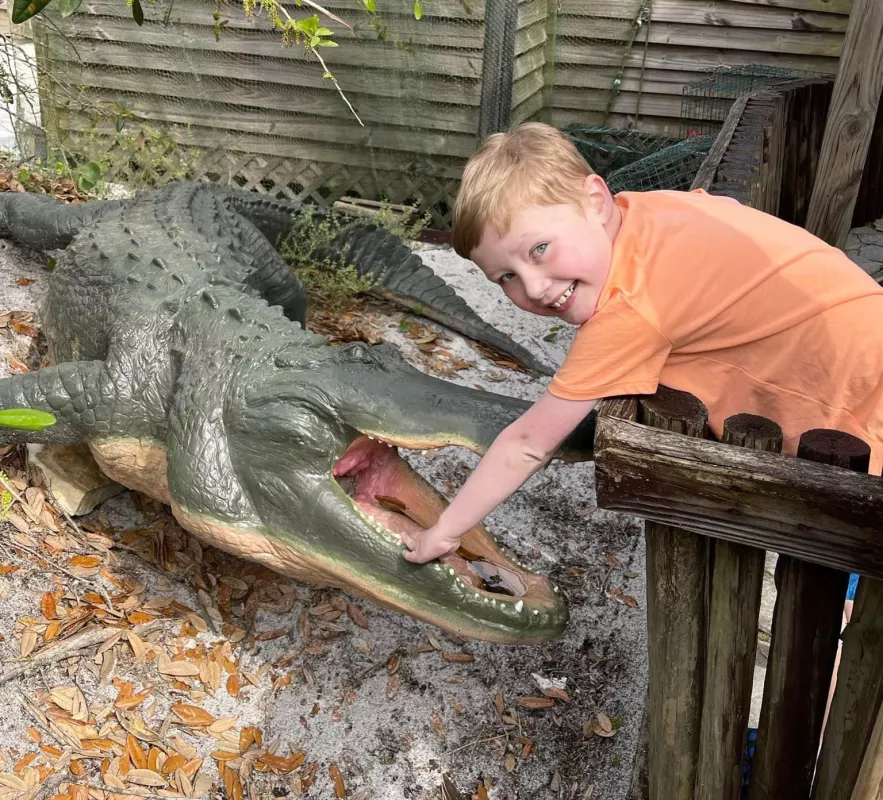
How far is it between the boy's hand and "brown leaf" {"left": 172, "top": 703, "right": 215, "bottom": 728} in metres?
1.07

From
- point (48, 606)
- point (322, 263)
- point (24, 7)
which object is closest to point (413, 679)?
point (48, 606)

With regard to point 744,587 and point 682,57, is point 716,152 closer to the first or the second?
point 744,587

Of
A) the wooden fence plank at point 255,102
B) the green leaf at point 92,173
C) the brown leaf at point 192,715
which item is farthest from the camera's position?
the wooden fence plank at point 255,102

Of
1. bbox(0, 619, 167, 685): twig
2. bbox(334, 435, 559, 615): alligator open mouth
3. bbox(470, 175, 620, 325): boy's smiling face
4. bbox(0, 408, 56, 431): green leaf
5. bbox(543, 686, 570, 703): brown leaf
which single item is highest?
bbox(470, 175, 620, 325): boy's smiling face

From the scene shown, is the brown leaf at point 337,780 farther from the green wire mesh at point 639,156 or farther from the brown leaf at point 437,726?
the green wire mesh at point 639,156

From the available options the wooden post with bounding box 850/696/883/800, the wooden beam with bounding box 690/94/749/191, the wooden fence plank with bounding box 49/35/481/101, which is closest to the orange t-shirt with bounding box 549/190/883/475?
the wooden post with bounding box 850/696/883/800

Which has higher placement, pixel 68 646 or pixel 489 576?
pixel 489 576

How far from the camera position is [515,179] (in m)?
1.67

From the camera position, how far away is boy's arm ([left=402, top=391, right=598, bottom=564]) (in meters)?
1.69

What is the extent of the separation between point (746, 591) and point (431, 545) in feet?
2.32

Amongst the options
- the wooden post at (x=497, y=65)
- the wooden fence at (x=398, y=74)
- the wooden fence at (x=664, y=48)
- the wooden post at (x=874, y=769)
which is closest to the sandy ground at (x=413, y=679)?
the wooden post at (x=874, y=769)

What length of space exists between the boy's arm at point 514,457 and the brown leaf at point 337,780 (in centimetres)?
102

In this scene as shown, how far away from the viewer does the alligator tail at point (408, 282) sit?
4493 millimetres

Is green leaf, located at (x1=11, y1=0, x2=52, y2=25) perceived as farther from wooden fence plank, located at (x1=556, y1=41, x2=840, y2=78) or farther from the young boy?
wooden fence plank, located at (x1=556, y1=41, x2=840, y2=78)
